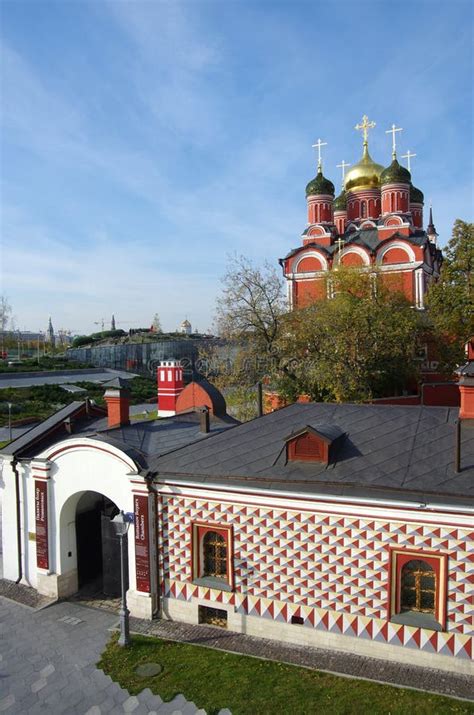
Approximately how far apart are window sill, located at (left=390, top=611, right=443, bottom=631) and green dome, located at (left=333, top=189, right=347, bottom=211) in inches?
1666

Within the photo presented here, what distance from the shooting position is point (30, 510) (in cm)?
1370

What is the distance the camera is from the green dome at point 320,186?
4462cm

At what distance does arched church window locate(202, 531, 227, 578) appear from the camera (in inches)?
449

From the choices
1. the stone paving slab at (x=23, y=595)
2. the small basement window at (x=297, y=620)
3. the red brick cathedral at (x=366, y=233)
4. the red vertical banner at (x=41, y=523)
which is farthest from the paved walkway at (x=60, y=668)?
the red brick cathedral at (x=366, y=233)

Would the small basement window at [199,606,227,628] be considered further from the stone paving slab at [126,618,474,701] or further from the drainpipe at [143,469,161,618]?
the drainpipe at [143,469,161,618]

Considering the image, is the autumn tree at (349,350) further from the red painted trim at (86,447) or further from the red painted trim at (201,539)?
the red painted trim at (86,447)

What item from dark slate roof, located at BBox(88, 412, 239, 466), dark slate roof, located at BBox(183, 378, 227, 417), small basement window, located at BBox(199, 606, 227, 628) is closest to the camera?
small basement window, located at BBox(199, 606, 227, 628)

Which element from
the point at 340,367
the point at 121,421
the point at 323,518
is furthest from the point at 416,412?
the point at 340,367

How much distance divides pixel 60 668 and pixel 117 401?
6270mm

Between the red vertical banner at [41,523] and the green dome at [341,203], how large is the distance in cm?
4045

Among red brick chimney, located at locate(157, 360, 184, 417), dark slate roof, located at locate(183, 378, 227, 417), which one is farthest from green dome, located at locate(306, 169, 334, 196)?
dark slate roof, located at locate(183, 378, 227, 417)

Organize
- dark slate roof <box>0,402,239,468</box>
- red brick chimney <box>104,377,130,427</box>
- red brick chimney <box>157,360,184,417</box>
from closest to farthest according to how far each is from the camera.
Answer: dark slate roof <box>0,402,239,468</box> → red brick chimney <box>104,377,130,427</box> → red brick chimney <box>157,360,184,417</box>

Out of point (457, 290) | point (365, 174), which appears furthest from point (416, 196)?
point (457, 290)

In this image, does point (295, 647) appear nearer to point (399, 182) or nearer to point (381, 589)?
point (381, 589)
